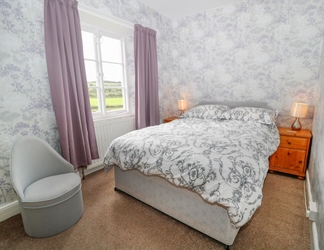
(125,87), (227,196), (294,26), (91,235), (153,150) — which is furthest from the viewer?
(125,87)

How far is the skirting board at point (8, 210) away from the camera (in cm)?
173

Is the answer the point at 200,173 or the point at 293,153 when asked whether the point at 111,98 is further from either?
Answer: the point at 293,153

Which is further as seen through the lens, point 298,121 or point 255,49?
point 255,49

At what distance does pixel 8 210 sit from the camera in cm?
177

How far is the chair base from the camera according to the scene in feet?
→ 4.79

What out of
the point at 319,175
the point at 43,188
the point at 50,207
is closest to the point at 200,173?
the point at 319,175

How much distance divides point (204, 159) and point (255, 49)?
2411mm

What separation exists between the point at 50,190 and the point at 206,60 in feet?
10.3

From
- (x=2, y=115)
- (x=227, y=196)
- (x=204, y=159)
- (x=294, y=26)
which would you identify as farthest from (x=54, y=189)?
(x=294, y=26)

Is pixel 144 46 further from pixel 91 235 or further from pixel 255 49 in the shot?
pixel 91 235

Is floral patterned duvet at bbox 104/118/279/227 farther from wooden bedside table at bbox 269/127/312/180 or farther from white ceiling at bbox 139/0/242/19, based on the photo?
white ceiling at bbox 139/0/242/19

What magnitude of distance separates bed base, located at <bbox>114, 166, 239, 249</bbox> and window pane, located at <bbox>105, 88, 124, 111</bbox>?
1.30 m

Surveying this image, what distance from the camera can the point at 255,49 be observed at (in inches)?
114

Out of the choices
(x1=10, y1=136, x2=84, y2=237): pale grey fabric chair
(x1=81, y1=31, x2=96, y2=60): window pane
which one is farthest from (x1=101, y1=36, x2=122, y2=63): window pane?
(x1=10, y1=136, x2=84, y2=237): pale grey fabric chair
